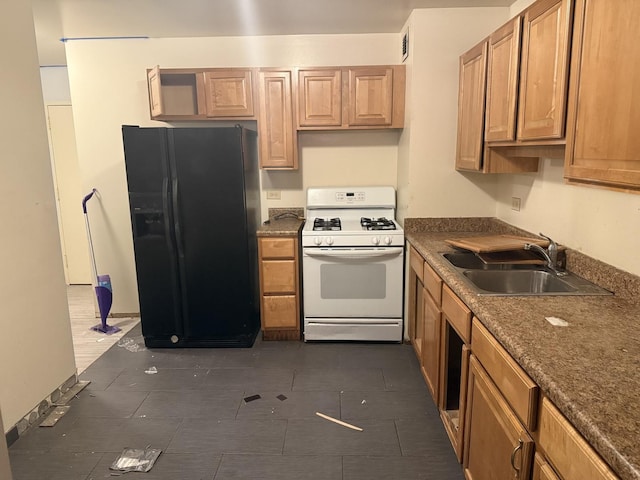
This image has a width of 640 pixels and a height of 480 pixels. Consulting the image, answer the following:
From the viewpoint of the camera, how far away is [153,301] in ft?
11.0

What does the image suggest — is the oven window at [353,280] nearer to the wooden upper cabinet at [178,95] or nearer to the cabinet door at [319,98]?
the cabinet door at [319,98]

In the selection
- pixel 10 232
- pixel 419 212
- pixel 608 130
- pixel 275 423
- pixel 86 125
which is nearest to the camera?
pixel 608 130

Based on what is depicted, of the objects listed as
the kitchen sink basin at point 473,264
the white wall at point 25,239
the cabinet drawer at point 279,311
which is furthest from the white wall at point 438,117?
the white wall at point 25,239

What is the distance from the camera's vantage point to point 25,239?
7.73ft

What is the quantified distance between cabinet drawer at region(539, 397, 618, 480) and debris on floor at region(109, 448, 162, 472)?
5.85 ft

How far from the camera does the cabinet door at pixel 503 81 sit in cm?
208

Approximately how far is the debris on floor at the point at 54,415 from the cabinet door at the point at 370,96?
8.99ft

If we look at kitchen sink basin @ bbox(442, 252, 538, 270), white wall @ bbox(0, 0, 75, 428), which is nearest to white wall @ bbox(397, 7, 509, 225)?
kitchen sink basin @ bbox(442, 252, 538, 270)

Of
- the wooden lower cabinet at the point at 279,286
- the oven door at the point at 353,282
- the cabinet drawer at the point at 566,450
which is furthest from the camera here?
the wooden lower cabinet at the point at 279,286

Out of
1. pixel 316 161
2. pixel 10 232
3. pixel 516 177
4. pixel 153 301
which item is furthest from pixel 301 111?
pixel 10 232

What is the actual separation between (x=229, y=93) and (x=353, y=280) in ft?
5.77

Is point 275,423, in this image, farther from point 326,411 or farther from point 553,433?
point 553,433

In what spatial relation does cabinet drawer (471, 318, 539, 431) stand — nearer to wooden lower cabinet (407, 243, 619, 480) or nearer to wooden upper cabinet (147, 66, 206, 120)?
wooden lower cabinet (407, 243, 619, 480)

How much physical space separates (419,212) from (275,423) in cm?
179
